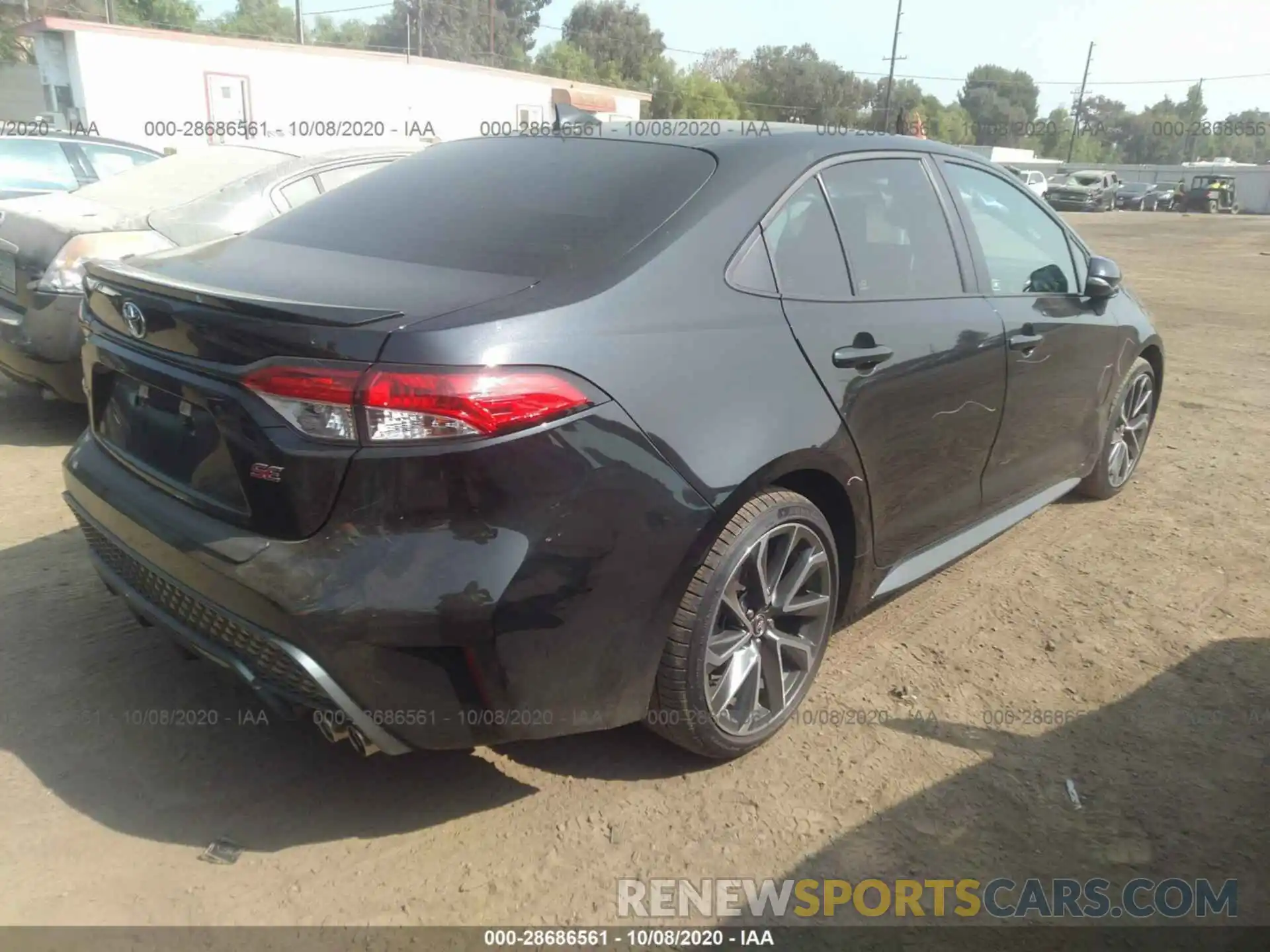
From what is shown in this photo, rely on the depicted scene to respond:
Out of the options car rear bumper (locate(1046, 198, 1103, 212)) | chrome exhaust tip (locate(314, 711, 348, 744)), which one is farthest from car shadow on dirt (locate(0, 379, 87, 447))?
car rear bumper (locate(1046, 198, 1103, 212))

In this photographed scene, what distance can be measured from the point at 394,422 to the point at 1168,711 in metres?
2.58

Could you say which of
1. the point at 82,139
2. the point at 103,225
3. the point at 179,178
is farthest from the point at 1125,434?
the point at 82,139

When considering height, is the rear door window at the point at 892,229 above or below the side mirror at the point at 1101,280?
above

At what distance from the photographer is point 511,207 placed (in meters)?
2.70

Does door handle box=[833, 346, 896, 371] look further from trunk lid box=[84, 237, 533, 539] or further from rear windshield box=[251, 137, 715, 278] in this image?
trunk lid box=[84, 237, 533, 539]

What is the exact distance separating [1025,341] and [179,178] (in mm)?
4985

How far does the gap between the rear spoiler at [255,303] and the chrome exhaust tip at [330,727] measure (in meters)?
0.85

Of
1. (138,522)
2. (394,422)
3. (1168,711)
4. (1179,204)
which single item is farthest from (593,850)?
(1179,204)

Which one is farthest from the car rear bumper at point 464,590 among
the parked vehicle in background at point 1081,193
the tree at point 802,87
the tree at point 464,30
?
the tree at point 464,30

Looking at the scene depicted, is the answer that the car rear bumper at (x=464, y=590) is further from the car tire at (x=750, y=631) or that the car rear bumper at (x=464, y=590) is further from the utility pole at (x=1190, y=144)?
the utility pole at (x=1190, y=144)

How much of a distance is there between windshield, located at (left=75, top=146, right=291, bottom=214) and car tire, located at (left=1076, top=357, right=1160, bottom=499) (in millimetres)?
4749

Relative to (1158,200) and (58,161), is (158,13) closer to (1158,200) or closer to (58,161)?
(1158,200)

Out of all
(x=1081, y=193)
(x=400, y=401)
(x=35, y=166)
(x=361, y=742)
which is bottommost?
(x=361, y=742)

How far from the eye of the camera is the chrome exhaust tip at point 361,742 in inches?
85.4
